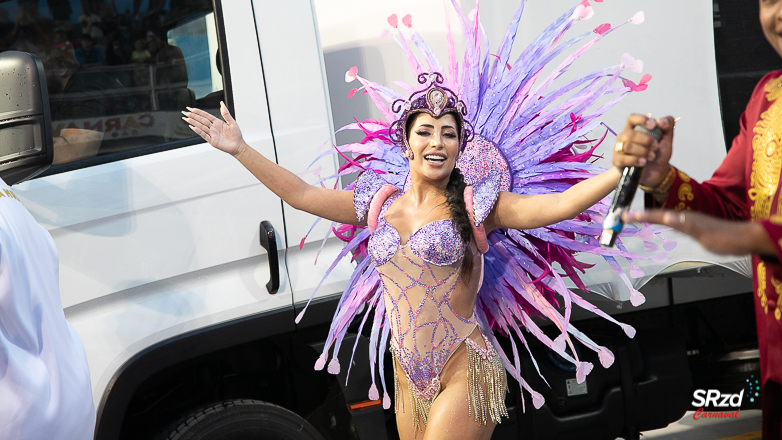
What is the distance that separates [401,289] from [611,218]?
0.91 metres

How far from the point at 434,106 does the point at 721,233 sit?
1056 mm

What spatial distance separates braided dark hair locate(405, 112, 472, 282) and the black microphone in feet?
2.20

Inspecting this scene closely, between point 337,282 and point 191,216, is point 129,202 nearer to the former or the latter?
point 191,216

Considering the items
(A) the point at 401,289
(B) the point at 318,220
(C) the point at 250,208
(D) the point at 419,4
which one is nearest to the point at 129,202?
(C) the point at 250,208

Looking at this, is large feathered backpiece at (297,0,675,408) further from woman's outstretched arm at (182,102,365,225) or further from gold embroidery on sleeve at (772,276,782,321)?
gold embroidery on sleeve at (772,276,782,321)

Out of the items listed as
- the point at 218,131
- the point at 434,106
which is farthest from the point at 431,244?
the point at 218,131

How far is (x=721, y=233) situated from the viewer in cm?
117

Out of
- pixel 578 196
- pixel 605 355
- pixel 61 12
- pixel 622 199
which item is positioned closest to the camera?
pixel 622 199

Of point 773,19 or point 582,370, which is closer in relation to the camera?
point 773,19

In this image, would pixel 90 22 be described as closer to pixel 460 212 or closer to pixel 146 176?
pixel 146 176

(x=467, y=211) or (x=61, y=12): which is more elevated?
(x=61, y=12)

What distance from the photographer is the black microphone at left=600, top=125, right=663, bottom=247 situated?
51.7 inches

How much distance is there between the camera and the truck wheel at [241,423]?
2533mm

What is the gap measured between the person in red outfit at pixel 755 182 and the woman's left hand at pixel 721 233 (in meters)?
0.16
